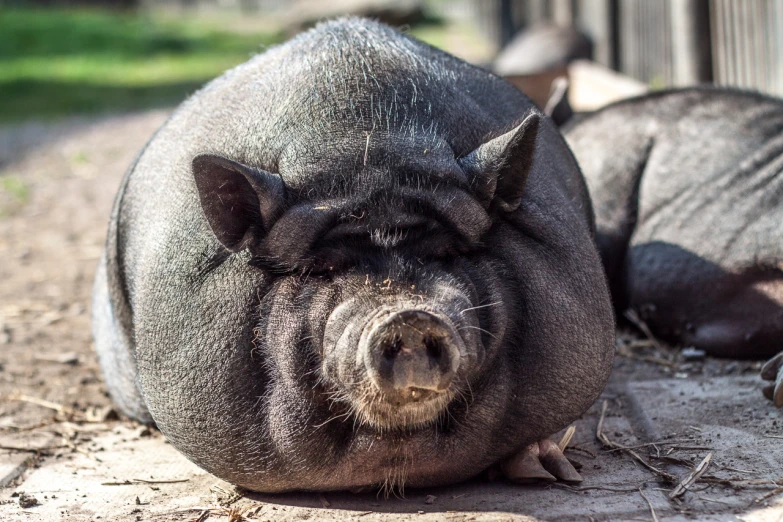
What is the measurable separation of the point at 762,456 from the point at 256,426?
1680 millimetres

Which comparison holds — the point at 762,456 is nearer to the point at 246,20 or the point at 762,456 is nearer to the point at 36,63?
the point at 36,63

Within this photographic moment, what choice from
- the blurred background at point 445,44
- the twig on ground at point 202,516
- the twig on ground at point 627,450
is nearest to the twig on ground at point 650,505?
the twig on ground at point 627,450

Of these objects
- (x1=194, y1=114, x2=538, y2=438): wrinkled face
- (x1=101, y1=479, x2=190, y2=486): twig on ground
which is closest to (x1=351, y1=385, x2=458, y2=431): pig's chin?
(x1=194, y1=114, x2=538, y2=438): wrinkled face

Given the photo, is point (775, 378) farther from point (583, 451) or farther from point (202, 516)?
point (202, 516)

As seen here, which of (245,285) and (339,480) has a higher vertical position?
(245,285)

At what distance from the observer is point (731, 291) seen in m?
4.92

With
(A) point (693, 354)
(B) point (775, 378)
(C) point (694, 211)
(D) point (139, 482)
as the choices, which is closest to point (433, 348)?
(D) point (139, 482)

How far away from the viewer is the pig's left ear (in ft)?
10.1

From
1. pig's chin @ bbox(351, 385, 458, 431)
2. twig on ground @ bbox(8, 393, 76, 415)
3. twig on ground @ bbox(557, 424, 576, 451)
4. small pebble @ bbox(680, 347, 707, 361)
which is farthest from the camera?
small pebble @ bbox(680, 347, 707, 361)

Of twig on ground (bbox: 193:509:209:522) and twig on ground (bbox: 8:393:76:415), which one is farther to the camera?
twig on ground (bbox: 8:393:76:415)

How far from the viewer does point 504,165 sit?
3.16 metres

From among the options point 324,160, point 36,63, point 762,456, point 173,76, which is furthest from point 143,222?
point 36,63

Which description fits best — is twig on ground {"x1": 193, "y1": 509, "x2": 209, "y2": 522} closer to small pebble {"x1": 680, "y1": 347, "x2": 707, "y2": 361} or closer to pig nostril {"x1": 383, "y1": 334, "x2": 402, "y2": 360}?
pig nostril {"x1": 383, "y1": 334, "x2": 402, "y2": 360}

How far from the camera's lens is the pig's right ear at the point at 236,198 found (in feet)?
9.77
